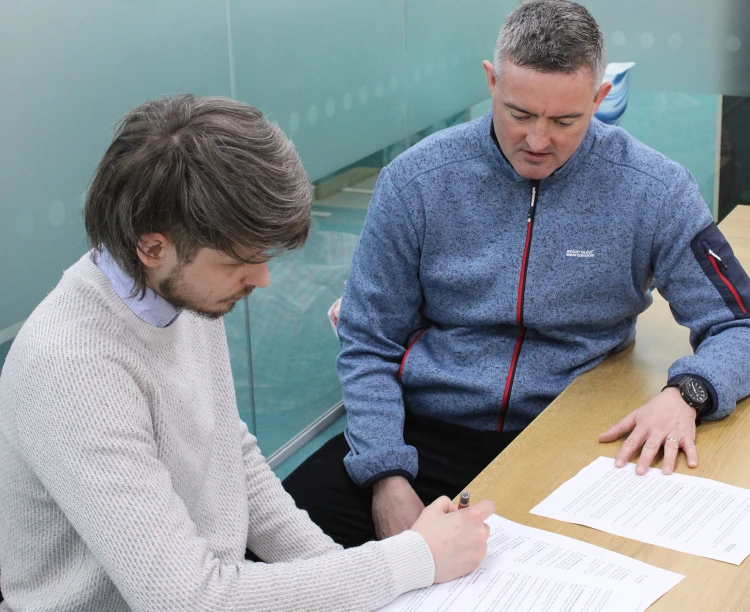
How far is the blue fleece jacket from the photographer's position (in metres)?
1.86

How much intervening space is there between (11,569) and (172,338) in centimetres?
36

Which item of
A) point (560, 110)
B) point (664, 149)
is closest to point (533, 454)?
point (560, 110)

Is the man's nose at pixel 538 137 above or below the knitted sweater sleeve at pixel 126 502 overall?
above

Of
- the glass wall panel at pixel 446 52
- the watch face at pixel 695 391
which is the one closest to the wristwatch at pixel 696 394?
the watch face at pixel 695 391

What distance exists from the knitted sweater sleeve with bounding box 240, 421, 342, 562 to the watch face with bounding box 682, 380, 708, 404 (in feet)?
2.17

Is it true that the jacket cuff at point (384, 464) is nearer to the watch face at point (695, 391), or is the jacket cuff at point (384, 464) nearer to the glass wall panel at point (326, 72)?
the watch face at point (695, 391)

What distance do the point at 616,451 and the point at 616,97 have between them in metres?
2.22

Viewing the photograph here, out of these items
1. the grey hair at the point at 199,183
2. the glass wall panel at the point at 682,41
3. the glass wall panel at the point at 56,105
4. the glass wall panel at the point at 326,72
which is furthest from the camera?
the glass wall panel at the point at 682,41

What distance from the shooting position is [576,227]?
6.15 ft

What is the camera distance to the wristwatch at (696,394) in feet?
5.37

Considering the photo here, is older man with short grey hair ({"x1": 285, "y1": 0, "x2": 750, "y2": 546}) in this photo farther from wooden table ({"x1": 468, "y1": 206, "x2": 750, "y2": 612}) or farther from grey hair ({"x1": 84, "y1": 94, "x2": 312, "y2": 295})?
grey hair ({"x1": 84, "y1": 94, "x2": 312, "y2": 295})

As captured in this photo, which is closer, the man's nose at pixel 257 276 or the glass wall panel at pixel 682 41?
the man's nose at pixel 257 276

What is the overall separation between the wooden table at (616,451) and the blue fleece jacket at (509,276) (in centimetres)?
8

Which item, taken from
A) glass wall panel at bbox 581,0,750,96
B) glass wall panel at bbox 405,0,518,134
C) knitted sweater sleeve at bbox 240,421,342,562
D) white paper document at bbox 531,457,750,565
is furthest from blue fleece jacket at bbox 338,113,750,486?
glass wall panel at bbox 581,0,750,96
